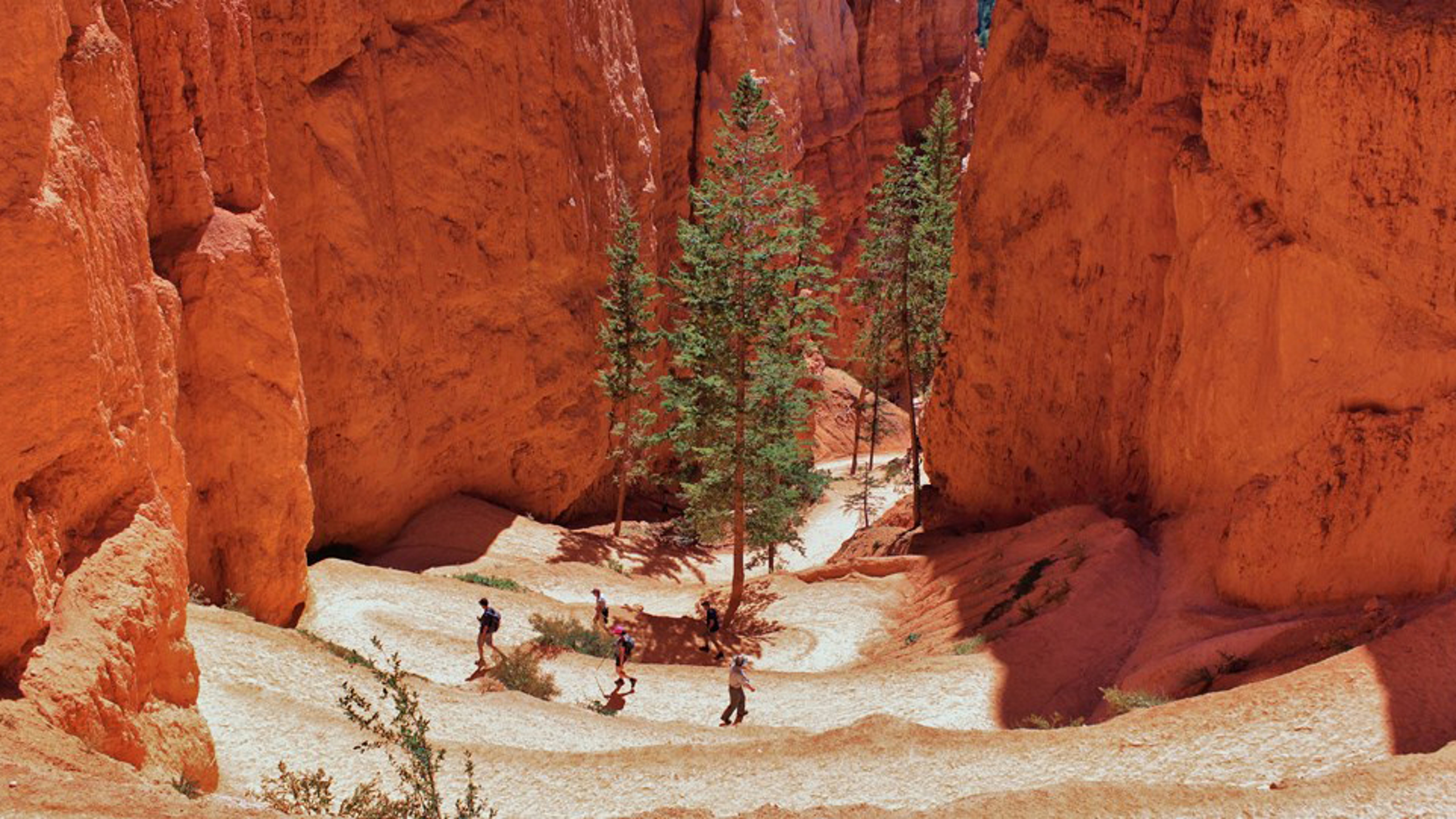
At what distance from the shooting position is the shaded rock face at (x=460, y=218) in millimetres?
25484

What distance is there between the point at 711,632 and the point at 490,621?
4886 millimetres

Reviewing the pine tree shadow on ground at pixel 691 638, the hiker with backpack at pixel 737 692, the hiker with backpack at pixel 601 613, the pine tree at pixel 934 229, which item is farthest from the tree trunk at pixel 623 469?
the hiker with backpack at pixel 737 692

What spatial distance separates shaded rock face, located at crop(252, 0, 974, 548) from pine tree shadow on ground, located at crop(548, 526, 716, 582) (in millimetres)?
2276

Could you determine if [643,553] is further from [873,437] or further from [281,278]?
[281,278]

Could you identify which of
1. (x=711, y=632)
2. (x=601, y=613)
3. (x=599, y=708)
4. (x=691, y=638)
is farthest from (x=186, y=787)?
(x=691, y=638)

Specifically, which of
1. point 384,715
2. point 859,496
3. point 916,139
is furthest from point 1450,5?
point 916,139

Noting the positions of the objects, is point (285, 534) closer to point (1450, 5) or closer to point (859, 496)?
point (1450, 5)

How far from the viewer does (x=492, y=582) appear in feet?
82.0

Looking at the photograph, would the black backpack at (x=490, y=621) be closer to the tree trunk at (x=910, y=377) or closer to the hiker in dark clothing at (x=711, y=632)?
the hiker in dark clothing at (x=711, y=632)

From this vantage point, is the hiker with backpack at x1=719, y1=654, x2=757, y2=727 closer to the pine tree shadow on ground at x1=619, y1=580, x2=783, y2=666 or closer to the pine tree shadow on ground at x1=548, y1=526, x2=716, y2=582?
the pine tree shadow on ground at x1=619, y1=580, x2=783, y2=666

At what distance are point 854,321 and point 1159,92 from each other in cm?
3672

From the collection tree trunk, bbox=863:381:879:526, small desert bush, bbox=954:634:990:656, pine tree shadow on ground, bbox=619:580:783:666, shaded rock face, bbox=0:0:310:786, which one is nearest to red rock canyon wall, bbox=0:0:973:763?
shaded rock face, bbox=0:0:310:786

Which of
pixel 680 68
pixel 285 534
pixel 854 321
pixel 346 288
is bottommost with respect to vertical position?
pixel 285 534

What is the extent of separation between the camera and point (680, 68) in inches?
1551
